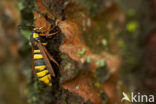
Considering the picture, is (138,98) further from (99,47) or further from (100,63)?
(99,47)

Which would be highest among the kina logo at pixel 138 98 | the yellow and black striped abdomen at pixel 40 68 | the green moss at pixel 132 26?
the green moss at pixel 132 26

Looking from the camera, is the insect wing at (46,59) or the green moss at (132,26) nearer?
the green moss at (132,26)

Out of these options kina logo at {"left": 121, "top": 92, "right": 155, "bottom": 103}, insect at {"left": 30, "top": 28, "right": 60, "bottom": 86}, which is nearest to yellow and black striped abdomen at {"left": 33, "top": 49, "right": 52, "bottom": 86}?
insect at {"left": 30, "top": 28, "right": 60, "bottom": 86}

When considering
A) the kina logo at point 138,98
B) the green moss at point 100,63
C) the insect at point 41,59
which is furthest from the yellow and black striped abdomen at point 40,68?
the kina logo at point 138,98

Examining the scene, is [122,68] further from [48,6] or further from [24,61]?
[24,61]

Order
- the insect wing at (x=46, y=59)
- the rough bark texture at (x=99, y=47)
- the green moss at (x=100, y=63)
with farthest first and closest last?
the insect wing at (x=46, y=59) < the green moss at (x=100, y=63) < the rough bark texture at (x=99, y=47)

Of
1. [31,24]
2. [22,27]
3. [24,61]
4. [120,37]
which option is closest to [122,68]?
[120,37]

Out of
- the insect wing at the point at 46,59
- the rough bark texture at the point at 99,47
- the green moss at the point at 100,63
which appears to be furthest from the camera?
the insect wing at the point at 46,59

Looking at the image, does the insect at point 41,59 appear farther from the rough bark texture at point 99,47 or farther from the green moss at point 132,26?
the green moss at point 132,26
